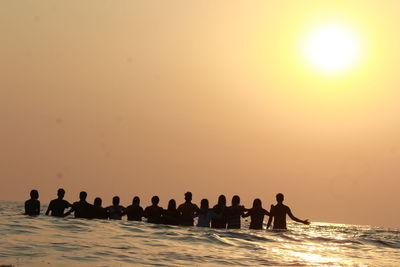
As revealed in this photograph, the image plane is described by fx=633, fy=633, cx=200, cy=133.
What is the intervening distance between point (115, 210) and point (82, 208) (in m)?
1.42

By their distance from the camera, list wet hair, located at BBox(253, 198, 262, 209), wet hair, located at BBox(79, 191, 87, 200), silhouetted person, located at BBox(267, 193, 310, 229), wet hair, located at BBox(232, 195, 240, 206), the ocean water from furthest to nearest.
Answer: silhouetted person, located at BBox(267, 193, 310, 229) < wet hair, located at BBox(253, 198, 262, 209) < wet hair, located at BBox(232, 195, 240, 206) < wet hair, located at BBox(79, 191, 87, 200) < the ocean water

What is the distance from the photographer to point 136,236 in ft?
64.7

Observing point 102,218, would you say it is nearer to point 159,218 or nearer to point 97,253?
point 159,218

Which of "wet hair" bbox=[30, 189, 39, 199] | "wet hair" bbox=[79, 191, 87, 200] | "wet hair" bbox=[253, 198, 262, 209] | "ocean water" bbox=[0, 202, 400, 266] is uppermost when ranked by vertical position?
"wet hair" bbox=[253, 198, 262, 209]

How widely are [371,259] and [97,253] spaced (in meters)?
8.51

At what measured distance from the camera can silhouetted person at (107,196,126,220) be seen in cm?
2578

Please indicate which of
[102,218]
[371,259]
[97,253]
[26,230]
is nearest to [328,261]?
[371,259]

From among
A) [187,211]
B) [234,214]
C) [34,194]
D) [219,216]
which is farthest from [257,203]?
[34,194]

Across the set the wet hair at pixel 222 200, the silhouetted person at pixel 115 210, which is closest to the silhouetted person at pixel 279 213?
the wet hair at pixel 222 200

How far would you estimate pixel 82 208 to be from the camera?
82.7 feet

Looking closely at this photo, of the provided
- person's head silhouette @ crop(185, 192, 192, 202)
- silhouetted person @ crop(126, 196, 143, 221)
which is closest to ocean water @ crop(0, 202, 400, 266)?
person's head silhouette @ crop(185, 192, 192, 202)

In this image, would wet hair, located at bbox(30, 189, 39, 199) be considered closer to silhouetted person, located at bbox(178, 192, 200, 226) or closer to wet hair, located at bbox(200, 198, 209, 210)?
silhouetted person, located at bbox(178, 192, 200, 226)

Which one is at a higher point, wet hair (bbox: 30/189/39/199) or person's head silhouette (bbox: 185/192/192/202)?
person's head silhouette (bbox: 185/192/192/202)

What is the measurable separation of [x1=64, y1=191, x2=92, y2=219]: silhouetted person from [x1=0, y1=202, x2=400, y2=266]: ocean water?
133cm
